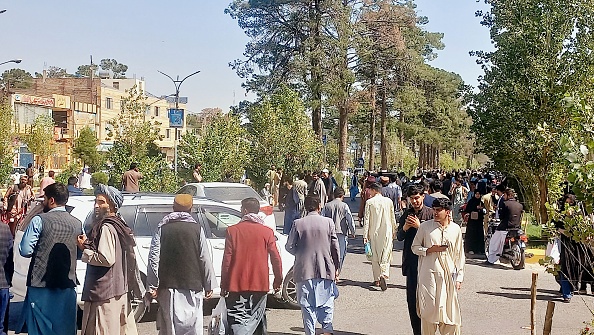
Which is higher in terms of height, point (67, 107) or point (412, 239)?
point (67, 107)

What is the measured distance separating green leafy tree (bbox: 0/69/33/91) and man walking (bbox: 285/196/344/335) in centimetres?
6567

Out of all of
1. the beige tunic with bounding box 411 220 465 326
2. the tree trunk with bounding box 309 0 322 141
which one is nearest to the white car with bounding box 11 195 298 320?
the beige tunic with bounding box 411 220 465 326

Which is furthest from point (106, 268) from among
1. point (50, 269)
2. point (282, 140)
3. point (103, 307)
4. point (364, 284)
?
point (282, 140)

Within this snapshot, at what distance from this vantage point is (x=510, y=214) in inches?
595

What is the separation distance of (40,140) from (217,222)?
156 feet

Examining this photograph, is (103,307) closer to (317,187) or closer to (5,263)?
(5,263)

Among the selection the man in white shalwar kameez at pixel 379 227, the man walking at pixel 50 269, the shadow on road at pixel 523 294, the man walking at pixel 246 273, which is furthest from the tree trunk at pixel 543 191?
the man walking at pixel 50 269

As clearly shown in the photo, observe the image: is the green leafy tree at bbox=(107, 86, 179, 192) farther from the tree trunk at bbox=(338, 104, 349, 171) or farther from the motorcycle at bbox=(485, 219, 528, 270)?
the motorcycle at bbox=(485, 219, 528, 270)

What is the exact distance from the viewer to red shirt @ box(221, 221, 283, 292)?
24.3 feet

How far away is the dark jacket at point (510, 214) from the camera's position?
15078mm

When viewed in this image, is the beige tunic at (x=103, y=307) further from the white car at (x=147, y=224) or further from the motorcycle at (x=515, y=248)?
the motorcycle at (x=515, y=248)

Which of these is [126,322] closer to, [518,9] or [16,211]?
[16,211]

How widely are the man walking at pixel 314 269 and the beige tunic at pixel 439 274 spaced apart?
1161 mm

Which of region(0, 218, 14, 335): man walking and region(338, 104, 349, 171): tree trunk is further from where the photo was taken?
region(338, 104, 349, 171): tree trunk
